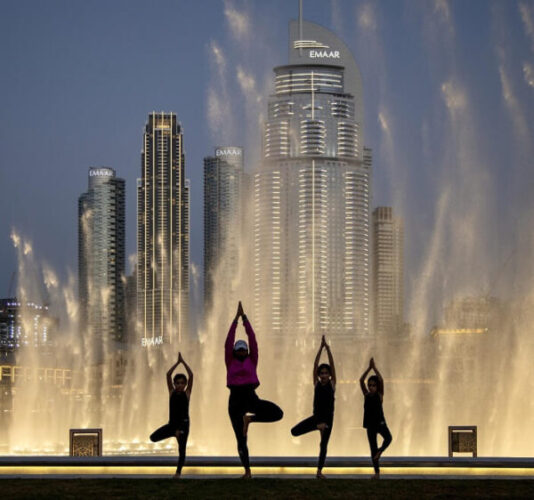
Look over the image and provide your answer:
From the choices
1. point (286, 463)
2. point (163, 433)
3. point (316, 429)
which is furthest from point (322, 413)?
point (163, 433)

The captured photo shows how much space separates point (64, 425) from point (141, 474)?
49.0 m

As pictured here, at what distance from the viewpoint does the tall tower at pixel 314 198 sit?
16912 cm

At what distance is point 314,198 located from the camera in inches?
6949

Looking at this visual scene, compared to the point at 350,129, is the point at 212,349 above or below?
below

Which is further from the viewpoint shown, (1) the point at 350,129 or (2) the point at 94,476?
(1) the point at 350,129

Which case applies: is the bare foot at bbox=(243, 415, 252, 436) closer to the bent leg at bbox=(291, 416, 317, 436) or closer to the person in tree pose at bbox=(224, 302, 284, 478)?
the person in tree pose at bbox=(224, 302, 284, 478)

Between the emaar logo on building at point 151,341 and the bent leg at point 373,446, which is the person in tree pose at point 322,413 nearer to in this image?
the bent leg at point 373,446

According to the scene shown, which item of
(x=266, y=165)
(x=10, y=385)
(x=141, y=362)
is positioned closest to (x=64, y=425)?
(x=141, y=362)
